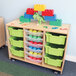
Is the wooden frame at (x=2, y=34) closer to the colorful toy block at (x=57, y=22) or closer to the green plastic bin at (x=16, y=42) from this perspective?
the green plastic bin at (x=16, y=42)

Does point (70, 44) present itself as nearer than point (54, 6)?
No

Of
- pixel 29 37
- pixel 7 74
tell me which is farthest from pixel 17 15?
pixel 7 74

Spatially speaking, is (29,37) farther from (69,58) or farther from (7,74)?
(69,58)

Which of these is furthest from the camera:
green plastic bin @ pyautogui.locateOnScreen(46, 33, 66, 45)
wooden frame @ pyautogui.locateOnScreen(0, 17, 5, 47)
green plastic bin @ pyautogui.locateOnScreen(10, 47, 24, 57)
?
wooden frame @ pyautogui.locateOnScreen(0, 17, 5, 47)

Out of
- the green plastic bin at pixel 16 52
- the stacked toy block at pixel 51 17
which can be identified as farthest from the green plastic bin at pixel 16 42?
the stacked toy block at pixel 51 17

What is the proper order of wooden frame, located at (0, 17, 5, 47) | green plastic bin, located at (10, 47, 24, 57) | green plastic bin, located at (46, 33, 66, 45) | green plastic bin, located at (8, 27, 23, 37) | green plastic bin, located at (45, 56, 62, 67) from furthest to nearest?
wooden frame, located at (0, 17, 5, 47)
green plastic bin, located at (10, 47, 24, 57)
green plastic bin, located at (8, 27, 23, 37)
green plastic bin, located at (45, 56, 62, 67)
green plastic bin, located at (46, 33, 66, 45)

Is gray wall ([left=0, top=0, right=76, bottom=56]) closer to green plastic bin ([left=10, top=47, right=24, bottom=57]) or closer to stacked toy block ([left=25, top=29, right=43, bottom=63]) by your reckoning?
stacked toy block ([left=25, top=29, right=43, bottom=63])

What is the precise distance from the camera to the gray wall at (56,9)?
1.66 m

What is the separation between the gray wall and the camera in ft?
5.46

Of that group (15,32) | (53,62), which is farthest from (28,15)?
(53,62)

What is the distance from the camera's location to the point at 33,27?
5.18 feet

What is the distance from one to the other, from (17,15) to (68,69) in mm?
1451

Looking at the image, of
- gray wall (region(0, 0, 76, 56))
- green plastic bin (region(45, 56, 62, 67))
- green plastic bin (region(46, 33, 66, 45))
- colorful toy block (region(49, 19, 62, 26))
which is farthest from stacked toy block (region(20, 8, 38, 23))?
green plastic bin (region(45, 56, 62, 67))

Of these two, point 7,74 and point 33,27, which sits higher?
point 33,27
